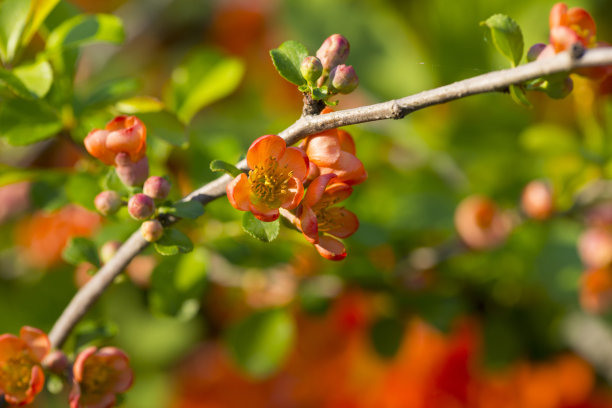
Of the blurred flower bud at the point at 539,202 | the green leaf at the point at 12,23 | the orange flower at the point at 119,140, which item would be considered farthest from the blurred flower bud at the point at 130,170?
the blurred flower bud at the point at 539,202

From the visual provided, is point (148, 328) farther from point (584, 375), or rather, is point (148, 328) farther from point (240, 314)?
point (584, 375)

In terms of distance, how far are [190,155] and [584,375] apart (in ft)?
2.95

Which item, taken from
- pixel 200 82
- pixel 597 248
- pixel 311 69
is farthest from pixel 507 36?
pixel 597 248

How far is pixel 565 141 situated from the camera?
0.75 metres

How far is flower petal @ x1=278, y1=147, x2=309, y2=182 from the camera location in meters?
0.41

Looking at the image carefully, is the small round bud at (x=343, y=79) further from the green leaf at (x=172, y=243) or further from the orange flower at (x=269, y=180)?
the green leaf at (x=172, y=243)

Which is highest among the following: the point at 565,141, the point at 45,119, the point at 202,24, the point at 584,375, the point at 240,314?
the point at 45,119

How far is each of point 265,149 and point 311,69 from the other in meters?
0.06

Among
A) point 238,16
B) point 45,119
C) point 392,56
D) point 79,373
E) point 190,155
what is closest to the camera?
point 79,373

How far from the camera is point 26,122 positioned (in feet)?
1.85

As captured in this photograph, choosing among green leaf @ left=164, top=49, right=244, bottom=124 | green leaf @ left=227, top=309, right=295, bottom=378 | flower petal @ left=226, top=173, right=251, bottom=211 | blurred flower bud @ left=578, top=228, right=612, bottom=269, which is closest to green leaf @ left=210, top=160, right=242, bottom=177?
flower petal @ left=226, top=173, right=251, bottom=211

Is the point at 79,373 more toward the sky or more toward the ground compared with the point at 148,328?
more toward the sky

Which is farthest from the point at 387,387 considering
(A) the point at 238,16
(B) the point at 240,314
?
(A) the point at 238,16

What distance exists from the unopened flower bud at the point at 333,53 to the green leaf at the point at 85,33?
0.25m
